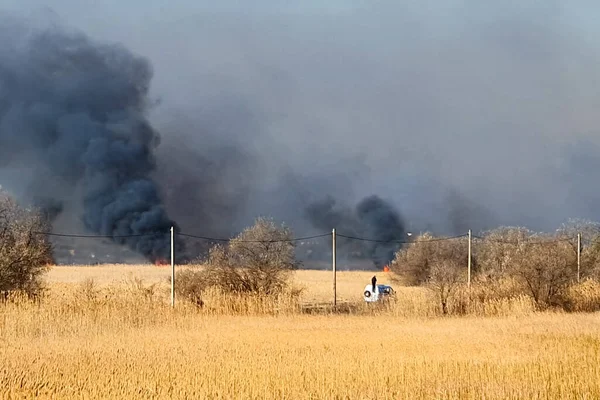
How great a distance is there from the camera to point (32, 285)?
105 ft

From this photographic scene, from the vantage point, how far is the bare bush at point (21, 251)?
29.5 m

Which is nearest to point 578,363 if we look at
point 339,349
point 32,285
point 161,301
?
point 339,349

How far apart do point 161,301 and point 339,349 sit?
1238 cm

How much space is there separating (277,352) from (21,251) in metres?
16.8

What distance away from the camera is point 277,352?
18.1 meters

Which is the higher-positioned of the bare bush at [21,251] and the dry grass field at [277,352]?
the bare bush at [21,251]

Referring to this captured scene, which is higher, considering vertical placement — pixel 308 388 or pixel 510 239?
pixel 510 239

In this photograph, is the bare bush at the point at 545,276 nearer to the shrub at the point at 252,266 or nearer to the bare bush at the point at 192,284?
the shrub at the point at 252,266

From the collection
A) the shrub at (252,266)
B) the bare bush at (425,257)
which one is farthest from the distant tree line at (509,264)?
the shrub at (252,266)

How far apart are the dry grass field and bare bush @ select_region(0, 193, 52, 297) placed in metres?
2.12

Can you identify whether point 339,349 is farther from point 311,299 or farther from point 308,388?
point 311,299

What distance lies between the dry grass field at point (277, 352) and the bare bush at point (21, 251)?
212 centimetres

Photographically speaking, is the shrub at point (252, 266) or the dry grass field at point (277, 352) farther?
the shrub at point (252, 266)

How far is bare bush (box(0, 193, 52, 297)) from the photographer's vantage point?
29.5m
